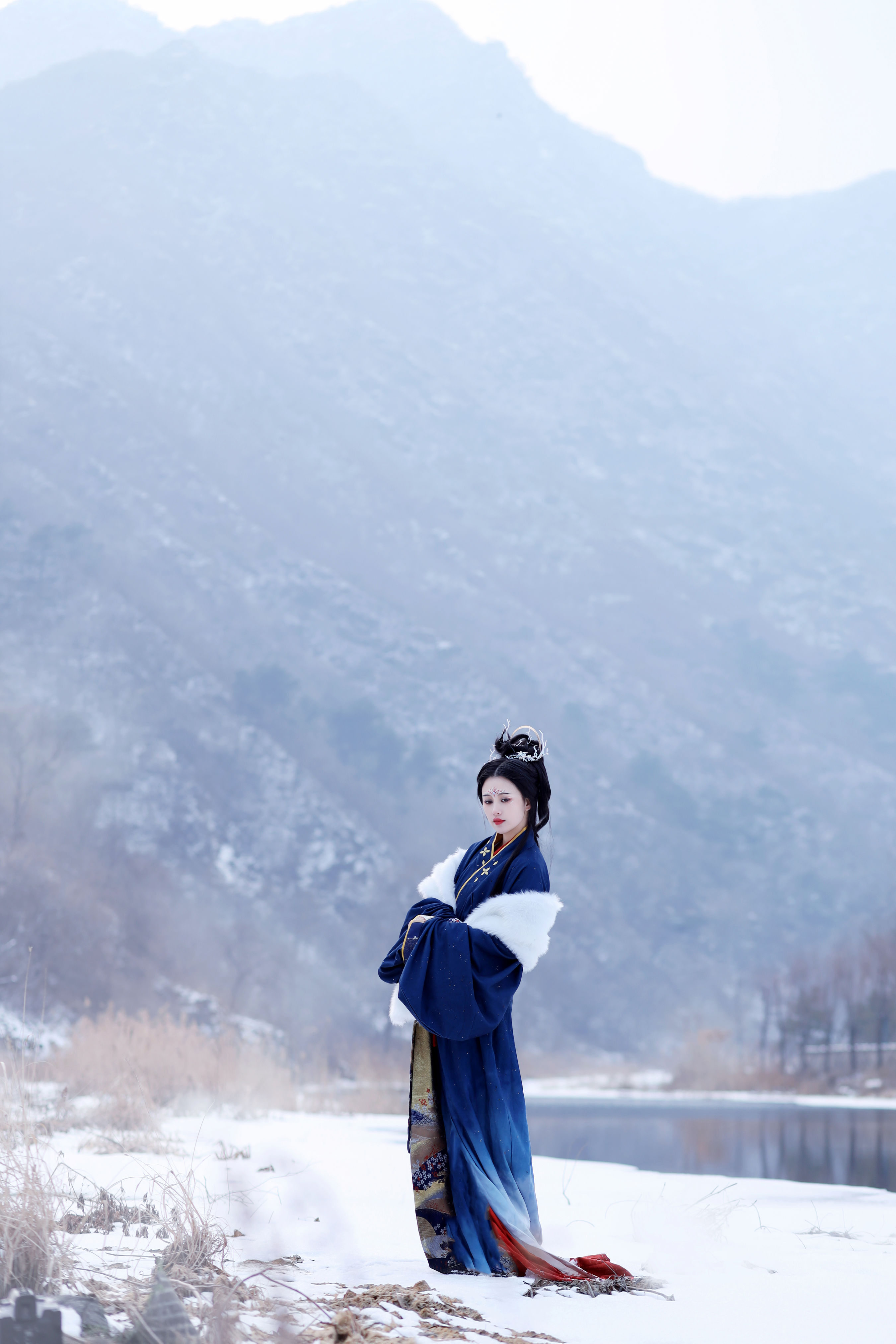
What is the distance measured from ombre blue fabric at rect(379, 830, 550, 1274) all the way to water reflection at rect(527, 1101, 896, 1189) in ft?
19.4

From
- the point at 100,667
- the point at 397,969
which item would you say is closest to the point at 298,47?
the point at 100,667

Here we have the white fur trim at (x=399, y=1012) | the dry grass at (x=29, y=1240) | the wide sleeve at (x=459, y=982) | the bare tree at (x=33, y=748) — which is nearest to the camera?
the dry grass at (x=29, y=1240)

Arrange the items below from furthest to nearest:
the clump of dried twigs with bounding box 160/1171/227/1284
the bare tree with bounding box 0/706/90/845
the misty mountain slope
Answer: the misty mountain slope → the bare tree with bounding box 0/706/90/845 → the clump of dried twigs with bounding box 160/1171/227/1284

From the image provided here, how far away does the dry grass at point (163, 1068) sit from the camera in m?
11.2

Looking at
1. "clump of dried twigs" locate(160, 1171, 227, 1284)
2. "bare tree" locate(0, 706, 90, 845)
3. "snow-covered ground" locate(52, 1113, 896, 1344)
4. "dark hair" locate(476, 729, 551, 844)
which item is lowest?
"snow-covered ground" locate(52, 1113, 896, 1344)

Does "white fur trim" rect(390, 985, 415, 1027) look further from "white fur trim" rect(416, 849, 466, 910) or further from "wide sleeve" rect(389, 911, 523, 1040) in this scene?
"white fur trim" rect(416, 849, 466, 910)

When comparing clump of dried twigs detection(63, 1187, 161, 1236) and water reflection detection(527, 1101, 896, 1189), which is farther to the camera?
water reflection detection(527, 1101, 896, 1189)

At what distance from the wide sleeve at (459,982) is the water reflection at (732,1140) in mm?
6295

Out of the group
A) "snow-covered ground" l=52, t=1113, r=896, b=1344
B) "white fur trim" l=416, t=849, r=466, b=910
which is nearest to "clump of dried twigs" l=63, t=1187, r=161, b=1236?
"snow-covered ground" l=52, t=1113, r=896, b=1344

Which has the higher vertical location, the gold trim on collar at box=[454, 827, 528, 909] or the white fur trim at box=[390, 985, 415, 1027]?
the gold trim on collar at box=[454, 827, 528, 909]

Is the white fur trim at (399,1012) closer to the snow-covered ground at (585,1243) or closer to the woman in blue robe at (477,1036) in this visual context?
the woman in blue robe at (477,1036)

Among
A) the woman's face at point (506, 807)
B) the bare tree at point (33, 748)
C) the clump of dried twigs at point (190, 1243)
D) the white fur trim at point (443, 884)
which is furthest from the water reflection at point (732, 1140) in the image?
the bare tree at point (33, 748)

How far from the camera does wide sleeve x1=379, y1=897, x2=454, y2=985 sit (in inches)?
154

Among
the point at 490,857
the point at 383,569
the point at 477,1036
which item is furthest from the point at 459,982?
the point at 383,569
